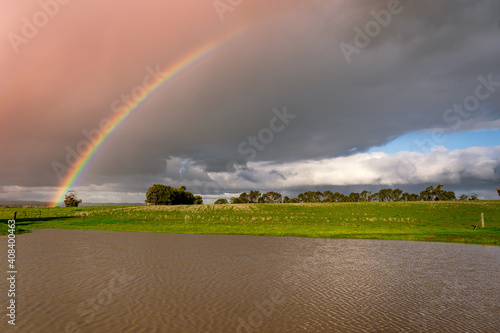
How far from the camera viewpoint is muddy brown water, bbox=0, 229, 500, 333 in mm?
10969

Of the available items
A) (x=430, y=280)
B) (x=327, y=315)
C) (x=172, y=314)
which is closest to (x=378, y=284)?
(x=430, y=280)

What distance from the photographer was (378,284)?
1677 centimetres

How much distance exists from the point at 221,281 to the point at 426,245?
24809mm

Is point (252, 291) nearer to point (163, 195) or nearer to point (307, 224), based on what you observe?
point (307, 224)

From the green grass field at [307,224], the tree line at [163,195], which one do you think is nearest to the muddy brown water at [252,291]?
the green grass field at [307,224]

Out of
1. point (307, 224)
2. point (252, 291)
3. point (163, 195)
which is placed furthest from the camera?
point (163, 195)

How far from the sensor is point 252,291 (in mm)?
15164

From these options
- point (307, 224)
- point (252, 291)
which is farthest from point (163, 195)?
point (252, 291)

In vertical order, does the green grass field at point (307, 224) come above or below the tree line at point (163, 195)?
below

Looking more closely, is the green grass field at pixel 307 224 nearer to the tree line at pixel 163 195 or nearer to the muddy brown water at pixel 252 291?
the muddy brown water at pixel 252 291

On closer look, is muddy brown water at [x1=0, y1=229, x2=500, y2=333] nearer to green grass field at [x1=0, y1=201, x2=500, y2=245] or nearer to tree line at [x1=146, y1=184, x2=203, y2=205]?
green grass field at [x1=0, y1=201, x2=500, y2=245]

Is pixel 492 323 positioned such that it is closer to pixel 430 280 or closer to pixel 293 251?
pixel 430 280

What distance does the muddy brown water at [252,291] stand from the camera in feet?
36.0

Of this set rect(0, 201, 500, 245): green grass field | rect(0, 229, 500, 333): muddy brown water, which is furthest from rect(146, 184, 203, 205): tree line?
rect(0, 229, 500, 333): muddy brown water
